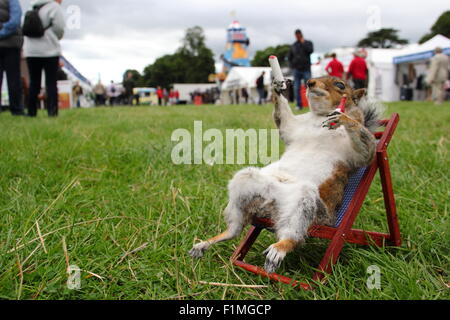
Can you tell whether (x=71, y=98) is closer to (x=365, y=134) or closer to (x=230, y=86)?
(x=230, y=86)

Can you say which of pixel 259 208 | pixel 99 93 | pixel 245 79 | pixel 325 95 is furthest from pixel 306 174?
pixel 245 79

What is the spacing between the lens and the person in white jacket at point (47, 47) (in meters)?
5.49

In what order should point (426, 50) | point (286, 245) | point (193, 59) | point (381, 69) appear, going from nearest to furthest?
point (286, 245) < point (426, 50) < point (381, 69) < point (193, 59)

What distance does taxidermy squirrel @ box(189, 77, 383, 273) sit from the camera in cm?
134

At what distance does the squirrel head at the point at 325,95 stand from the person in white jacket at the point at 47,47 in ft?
16.4

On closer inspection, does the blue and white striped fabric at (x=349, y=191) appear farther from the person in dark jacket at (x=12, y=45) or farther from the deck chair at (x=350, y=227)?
the person in dark jacket at (x=12, y=45)

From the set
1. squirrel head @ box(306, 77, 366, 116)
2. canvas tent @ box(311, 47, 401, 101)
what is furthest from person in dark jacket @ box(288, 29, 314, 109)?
canvas tent @ box(311, 47, 401, 101)

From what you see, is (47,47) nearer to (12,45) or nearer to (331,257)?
(12,45)

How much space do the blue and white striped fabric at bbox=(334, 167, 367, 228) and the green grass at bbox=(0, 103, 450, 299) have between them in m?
0.18

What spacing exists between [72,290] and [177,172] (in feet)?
5.45

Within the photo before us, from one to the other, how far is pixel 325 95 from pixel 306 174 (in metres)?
0.35

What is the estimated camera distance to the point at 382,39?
177 feet

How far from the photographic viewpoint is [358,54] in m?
9.38

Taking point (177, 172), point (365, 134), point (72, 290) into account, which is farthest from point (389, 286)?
point (177, 172)
